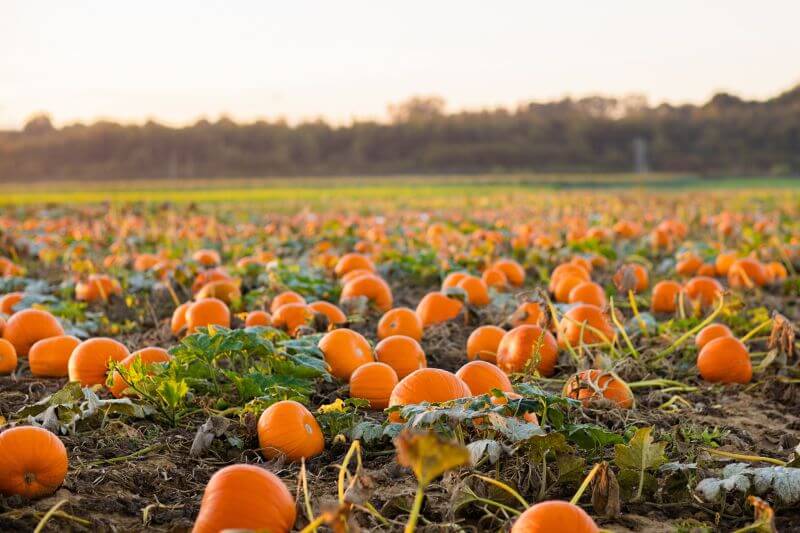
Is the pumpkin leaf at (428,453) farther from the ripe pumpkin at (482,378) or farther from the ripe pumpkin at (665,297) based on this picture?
the ripe pumpkin at (665,297)

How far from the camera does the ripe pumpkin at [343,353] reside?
11.9ft

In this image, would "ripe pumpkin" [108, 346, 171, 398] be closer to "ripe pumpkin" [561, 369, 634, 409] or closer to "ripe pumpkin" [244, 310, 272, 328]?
"ripe pumpkin" [244, 310, 272, 328]

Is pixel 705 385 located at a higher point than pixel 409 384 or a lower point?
lower

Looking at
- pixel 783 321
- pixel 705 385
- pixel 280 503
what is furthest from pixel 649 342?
pixel 280 503

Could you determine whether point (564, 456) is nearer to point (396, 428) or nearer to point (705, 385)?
point (396, 428)

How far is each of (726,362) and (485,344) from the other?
47.2 inches

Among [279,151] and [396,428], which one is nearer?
[396,428]

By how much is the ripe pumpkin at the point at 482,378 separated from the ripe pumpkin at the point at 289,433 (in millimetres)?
636

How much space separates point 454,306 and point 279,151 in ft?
197

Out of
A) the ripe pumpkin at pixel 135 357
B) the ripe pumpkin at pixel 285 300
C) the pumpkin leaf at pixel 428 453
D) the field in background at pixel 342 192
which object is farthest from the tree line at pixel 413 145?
the pumpkin leaf at pixel 428 453

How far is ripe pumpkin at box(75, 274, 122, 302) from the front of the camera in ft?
19.3

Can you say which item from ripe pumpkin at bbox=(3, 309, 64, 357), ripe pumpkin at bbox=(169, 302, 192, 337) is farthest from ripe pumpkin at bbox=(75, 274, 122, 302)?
ripe pumpkin at bbox=(3, 309, 64, 357)

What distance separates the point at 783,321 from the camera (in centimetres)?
348

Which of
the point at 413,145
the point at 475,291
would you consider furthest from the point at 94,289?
the point at 413,145
